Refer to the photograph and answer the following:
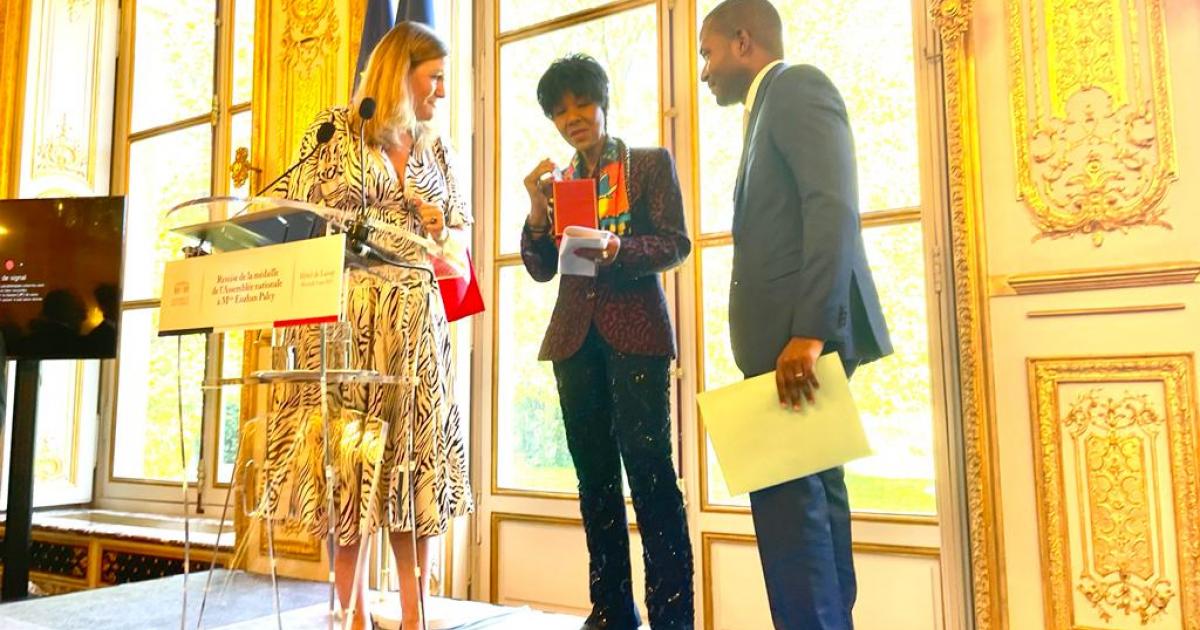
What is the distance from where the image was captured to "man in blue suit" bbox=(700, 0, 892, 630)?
1.43 m

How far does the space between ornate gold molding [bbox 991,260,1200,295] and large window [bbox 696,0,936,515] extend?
1.02 ft

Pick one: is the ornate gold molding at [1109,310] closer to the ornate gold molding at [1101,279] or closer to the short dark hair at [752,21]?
the ornate gold molding at [1101,279]

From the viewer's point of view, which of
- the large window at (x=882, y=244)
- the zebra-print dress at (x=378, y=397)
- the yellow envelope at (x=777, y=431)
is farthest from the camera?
the large window at (x=882, y=244)

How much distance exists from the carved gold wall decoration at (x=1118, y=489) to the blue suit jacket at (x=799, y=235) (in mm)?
772

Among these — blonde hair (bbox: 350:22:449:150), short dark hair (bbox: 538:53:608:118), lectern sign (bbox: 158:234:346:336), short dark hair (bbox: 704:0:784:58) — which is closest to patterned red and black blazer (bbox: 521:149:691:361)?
short dark hair (bbox: 538:53:608:118)

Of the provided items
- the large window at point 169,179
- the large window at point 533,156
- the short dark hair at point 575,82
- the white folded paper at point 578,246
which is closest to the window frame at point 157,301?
the large window at point 169,179

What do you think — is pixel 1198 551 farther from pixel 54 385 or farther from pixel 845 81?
pixel 54 385

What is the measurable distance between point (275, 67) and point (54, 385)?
6.66ft

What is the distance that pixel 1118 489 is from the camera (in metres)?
1.96

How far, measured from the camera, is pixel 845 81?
2.64 metres

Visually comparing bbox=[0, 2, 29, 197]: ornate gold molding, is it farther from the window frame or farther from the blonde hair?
the blonde hair

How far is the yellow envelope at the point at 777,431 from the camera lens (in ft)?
4.67

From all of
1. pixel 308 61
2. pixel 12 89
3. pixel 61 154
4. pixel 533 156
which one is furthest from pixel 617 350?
pixel 12 89

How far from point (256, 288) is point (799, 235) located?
3.03 feet
